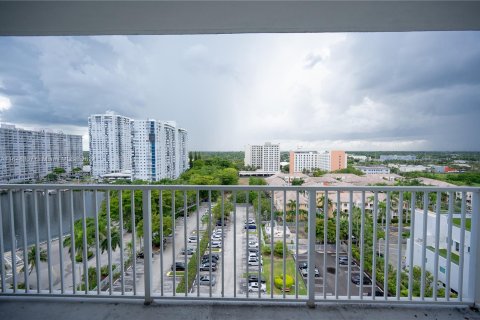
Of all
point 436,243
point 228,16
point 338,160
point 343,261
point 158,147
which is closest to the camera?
point 228,16

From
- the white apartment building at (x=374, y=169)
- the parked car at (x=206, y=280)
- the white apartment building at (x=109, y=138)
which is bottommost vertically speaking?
the parked car at (x=206, y=280)

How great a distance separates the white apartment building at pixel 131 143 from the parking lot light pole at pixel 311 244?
122 cm

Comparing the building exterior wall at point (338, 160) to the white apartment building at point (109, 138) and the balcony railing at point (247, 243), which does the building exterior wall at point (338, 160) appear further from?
the white apartment building at point (109, 138)

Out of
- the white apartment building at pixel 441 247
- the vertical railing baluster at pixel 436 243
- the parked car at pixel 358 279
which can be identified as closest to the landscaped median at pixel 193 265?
the parked car at pixel 358 279

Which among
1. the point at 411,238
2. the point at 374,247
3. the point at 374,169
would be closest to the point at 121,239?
the point at 374,247

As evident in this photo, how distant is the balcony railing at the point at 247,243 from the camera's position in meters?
1.95

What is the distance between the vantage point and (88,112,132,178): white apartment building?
2234 mm

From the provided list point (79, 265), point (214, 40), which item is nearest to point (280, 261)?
point (79, 265)

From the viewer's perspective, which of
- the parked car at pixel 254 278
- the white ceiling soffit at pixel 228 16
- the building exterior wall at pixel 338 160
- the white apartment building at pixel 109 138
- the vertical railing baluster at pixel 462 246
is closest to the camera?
the white ceiling soffit at pixel 228 16

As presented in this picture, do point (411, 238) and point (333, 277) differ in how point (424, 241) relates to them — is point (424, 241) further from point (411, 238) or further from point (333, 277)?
point (333, 277)

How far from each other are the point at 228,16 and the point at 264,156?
48.5 inches

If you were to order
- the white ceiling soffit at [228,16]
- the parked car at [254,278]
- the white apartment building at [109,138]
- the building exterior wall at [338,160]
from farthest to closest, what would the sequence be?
the white apartment building at [109,138], the building exterior wall at [338,160], the parked car at [254,278], the white ceiling soffit at [228,16]

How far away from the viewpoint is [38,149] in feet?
7.34

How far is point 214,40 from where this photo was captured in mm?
2328
